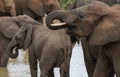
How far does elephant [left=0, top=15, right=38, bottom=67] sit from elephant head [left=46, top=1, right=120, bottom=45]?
3.65 m

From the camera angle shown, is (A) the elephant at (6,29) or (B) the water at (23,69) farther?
(B) the water at (23,69)

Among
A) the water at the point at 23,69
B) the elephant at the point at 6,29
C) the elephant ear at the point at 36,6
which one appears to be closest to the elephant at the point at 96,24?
the elephant at the point at 6,29

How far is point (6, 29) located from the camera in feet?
33.2

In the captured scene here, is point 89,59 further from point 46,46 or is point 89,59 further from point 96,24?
point 96,24

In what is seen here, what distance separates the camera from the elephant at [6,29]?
31.3 ft

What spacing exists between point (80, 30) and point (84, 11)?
17 centimetres

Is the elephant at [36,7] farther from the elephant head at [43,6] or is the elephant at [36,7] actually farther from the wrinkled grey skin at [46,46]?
the wrinkled grey skin at [46,46]

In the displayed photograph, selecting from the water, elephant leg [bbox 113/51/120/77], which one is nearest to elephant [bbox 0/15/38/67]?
the water

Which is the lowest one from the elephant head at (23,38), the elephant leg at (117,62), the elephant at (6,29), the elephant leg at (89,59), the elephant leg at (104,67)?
the elephant at (6,29)

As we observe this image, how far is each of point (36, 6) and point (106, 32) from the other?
9289mm

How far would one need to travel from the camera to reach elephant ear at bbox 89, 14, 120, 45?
5.11m

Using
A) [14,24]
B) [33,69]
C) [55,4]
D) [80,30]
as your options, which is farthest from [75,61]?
[80,30]

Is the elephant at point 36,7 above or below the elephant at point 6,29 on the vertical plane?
below

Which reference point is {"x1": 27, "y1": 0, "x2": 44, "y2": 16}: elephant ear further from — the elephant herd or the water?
the water
